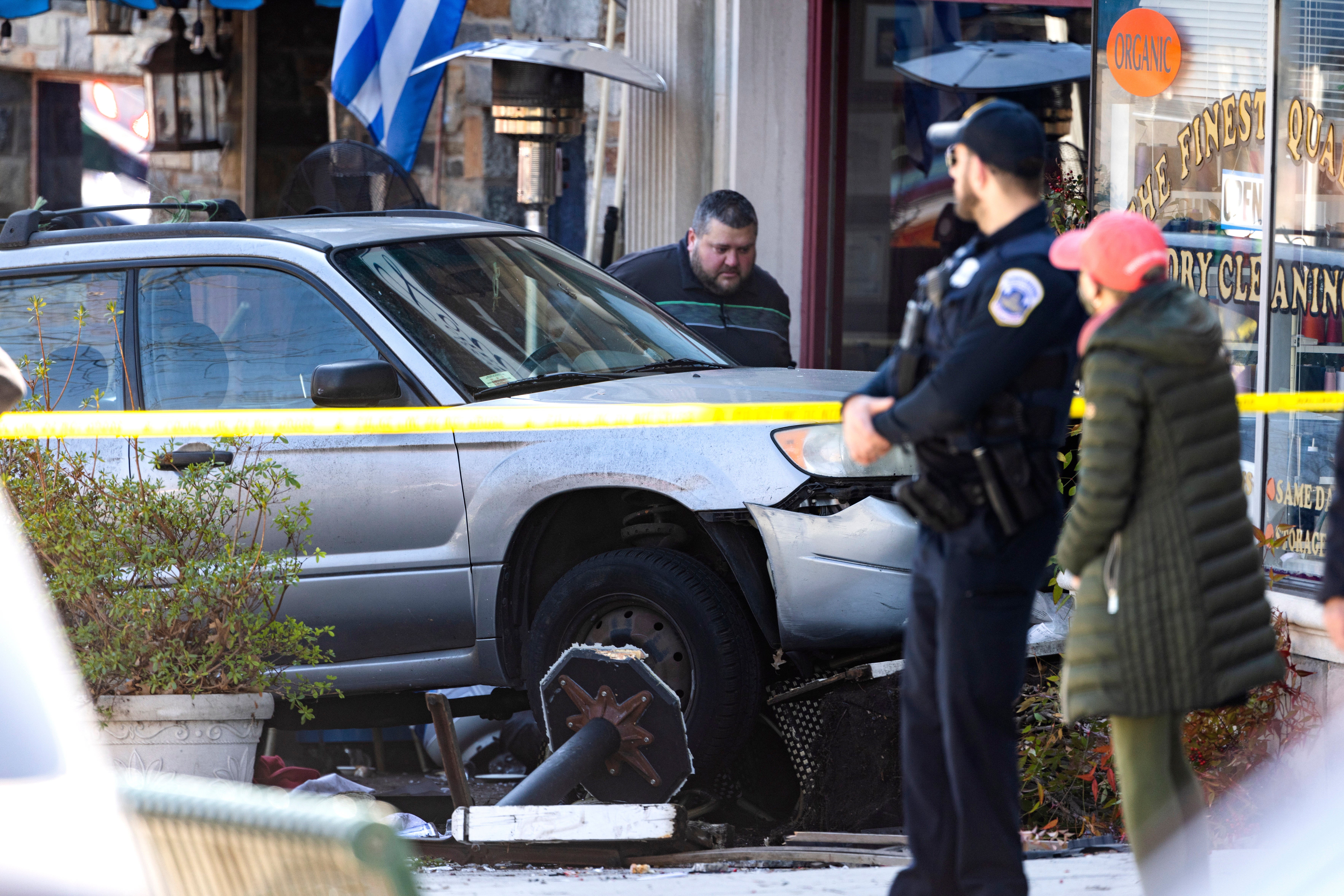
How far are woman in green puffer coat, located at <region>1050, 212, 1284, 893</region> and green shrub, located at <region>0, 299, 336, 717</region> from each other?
2.69 meters

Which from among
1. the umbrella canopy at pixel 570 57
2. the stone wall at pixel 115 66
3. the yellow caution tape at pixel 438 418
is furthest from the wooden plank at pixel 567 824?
the stone wall at pixel 115 66

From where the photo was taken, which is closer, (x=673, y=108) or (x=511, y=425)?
(x=511, y=425)

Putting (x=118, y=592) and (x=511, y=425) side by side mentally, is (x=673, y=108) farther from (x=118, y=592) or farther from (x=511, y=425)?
(x=118, y=592)

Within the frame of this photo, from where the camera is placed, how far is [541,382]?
5.52m

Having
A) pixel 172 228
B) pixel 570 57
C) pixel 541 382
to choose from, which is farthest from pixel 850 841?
pixel 570 57

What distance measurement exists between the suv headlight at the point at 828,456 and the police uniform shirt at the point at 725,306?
1.96 metres

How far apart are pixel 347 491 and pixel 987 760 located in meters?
2.86

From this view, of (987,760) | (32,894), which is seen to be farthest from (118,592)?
(32,894)

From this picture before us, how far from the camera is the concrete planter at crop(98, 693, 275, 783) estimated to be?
15.8ft

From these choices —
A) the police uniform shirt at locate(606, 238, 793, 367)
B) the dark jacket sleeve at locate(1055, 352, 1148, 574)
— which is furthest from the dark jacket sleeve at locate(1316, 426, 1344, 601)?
the police uniform shirt at locate(606, 238, 793, 367)

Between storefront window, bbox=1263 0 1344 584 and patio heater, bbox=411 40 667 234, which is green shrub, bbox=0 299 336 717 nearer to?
storefront window, bbox=1263 0 1344 584

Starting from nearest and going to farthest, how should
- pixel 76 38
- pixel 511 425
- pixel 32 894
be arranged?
pixel 32 894 → pixel 511 425 → pixel 76 38

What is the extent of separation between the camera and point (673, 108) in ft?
31.3

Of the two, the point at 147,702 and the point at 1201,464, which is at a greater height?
the point at 1201,464
